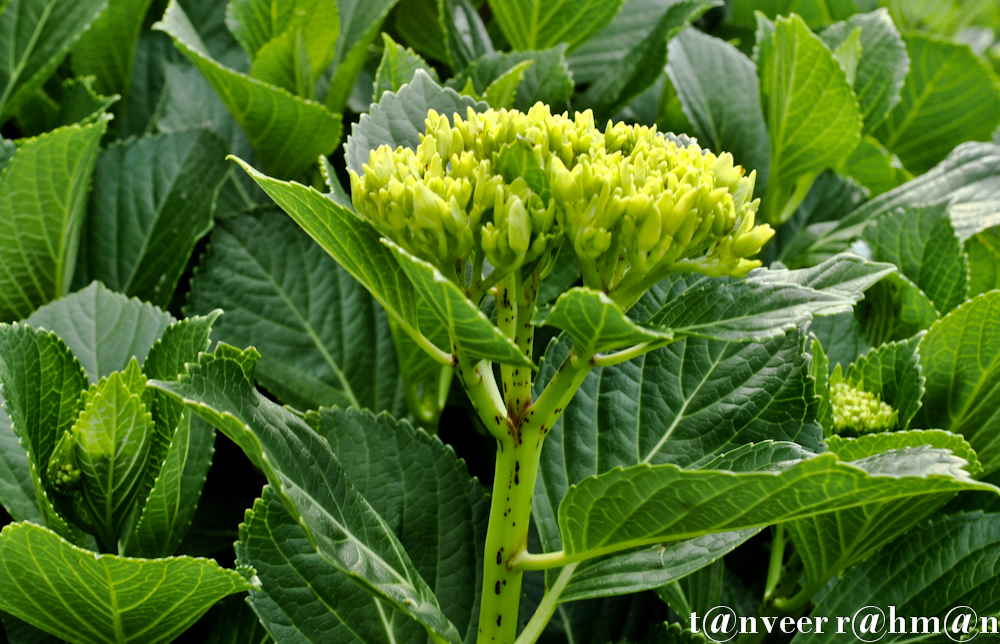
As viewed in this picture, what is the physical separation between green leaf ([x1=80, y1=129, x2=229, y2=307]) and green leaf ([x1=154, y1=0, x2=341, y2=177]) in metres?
0.07

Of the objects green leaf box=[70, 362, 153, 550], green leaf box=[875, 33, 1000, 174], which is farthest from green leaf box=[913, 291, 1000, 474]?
green leaf box=[70, 362, 153, 550]

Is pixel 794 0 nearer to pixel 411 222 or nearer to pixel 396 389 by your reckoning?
pixel 396 389

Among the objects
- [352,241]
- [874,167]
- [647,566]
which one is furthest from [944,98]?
[352,241]

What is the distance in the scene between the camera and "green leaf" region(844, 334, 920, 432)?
88 centimetres

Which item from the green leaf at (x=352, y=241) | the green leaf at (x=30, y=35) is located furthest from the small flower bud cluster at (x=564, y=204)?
the green leaf at (x=30, y=35)

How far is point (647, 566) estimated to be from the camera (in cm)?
74

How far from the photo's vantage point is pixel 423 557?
2.77ft

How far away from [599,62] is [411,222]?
2.66ft

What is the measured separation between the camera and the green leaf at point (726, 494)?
0.55 m

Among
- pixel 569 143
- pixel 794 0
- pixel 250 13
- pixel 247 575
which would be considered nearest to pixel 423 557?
pixel 247 575

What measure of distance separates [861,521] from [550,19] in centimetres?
82

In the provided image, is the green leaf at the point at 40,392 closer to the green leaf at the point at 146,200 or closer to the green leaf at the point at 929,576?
the green leaf at the point at 146,200

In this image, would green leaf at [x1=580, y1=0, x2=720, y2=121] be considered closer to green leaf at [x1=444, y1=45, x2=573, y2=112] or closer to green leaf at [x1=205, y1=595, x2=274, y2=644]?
green leaf at [x1=444, y1=45, x2=573, y2=112]

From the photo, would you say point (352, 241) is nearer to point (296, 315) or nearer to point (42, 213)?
point (296, 315)
